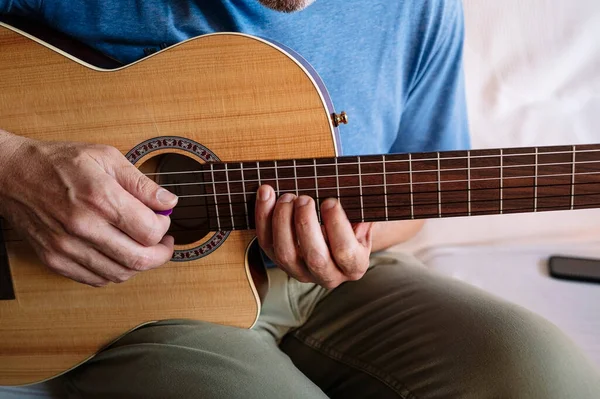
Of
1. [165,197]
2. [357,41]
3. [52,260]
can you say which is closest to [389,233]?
[357,41]

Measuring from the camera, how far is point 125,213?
73cm

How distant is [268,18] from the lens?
913mm

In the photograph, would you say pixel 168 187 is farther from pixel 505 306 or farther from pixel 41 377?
pixel 505 306

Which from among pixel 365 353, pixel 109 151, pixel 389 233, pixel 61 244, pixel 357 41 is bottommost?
pixel 365 353

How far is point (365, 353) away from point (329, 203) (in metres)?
0.28

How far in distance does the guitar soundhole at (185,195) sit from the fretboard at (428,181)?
25 mm

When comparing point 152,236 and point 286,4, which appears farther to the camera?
point 286,4

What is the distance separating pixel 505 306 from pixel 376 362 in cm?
21

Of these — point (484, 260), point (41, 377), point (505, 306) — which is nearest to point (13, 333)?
point (41, 377)

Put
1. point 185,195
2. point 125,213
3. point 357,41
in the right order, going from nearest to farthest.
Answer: point 125,213
point 185,195
point 357,41

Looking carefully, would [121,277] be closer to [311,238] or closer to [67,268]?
[67,268]

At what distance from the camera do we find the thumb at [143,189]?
0.74 meters

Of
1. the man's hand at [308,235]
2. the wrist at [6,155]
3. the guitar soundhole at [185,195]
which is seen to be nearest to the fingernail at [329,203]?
the man's hand at [308,235]

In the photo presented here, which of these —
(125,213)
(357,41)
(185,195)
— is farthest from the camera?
(357,41)
